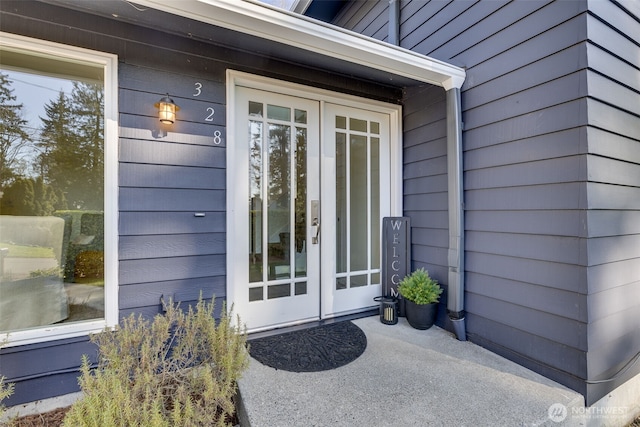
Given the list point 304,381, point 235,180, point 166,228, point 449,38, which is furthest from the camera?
point 449,38

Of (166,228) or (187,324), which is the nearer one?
(187,324)

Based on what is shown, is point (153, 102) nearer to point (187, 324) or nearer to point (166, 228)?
point (166, 228)

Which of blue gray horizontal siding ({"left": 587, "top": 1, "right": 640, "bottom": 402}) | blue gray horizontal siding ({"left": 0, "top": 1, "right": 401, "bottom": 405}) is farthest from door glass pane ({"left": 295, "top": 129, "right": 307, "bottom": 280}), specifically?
blue gray horizontal siding ({"left": 587, "top": 1, "right": 640, "bottom": 402})

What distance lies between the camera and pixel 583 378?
176 centimetres

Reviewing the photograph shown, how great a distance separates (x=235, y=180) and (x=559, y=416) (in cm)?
258

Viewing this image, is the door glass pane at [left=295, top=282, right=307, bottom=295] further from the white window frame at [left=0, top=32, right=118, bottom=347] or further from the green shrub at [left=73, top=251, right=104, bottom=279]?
the green shrub at [left=73, top=251, right=104, bottom=279]

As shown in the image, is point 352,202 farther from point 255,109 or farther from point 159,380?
point 159,380

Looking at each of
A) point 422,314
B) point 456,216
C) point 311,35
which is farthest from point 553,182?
point 311,35

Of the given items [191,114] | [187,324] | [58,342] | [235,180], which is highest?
[191,114]

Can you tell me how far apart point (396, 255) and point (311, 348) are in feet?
4.13

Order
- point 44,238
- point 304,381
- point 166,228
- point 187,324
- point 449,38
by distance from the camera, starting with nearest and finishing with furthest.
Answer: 1. point 187,324
2. point 304,381
3. point 44,238
4. point 166,228
5. point 449,38

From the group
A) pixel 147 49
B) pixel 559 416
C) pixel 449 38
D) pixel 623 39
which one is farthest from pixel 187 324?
pixel 623 39

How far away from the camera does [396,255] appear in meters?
2.98

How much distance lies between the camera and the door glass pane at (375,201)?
3.11 meters
